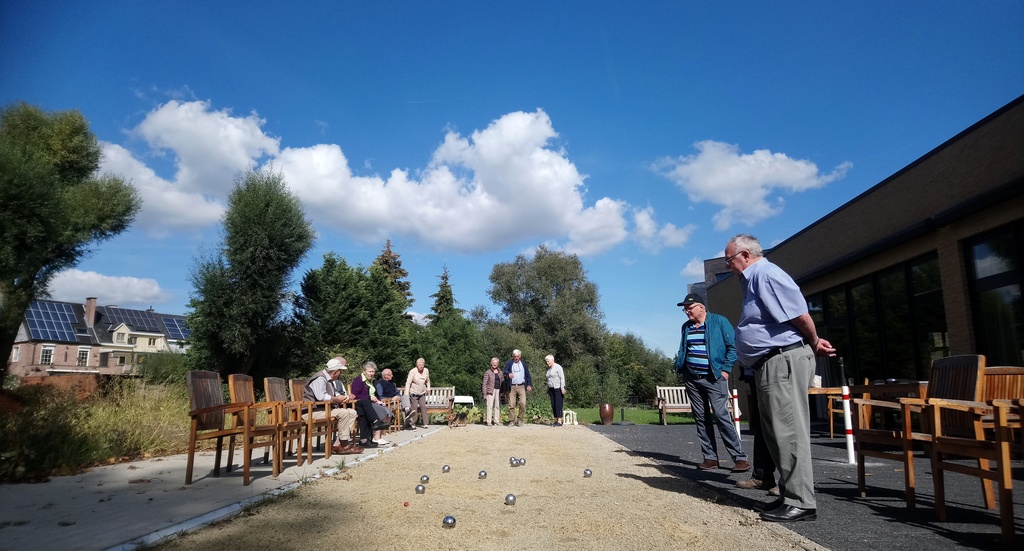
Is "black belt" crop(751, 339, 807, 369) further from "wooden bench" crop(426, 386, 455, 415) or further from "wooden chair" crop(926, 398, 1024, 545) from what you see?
"wooden bench" crop(426, 386, 455, 415)

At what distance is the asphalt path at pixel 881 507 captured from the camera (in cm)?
312

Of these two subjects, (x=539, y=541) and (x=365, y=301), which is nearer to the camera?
(x=539, y=541)

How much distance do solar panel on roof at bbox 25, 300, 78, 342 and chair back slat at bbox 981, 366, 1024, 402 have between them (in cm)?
6800

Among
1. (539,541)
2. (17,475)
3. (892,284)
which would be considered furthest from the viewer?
(892,284)

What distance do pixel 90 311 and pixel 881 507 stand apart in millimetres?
75389

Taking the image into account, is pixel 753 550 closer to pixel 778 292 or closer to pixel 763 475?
pixel 778 292

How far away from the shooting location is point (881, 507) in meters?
4.07

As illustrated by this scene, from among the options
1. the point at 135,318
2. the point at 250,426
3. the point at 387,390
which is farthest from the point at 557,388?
the point at 135,318

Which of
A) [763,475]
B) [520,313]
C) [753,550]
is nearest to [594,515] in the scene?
[753,550]

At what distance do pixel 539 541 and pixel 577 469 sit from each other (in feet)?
11.0

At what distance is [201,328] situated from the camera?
17594 millimetres

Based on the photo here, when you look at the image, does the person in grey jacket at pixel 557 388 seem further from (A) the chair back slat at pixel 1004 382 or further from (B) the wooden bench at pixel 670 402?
(A) the chair back slat at pixel 1004 382

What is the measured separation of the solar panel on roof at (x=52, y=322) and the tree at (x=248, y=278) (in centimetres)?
4922

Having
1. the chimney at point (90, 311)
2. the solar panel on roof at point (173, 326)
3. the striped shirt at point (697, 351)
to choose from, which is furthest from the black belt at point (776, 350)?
the solar panel on roof at point (173, 326)
